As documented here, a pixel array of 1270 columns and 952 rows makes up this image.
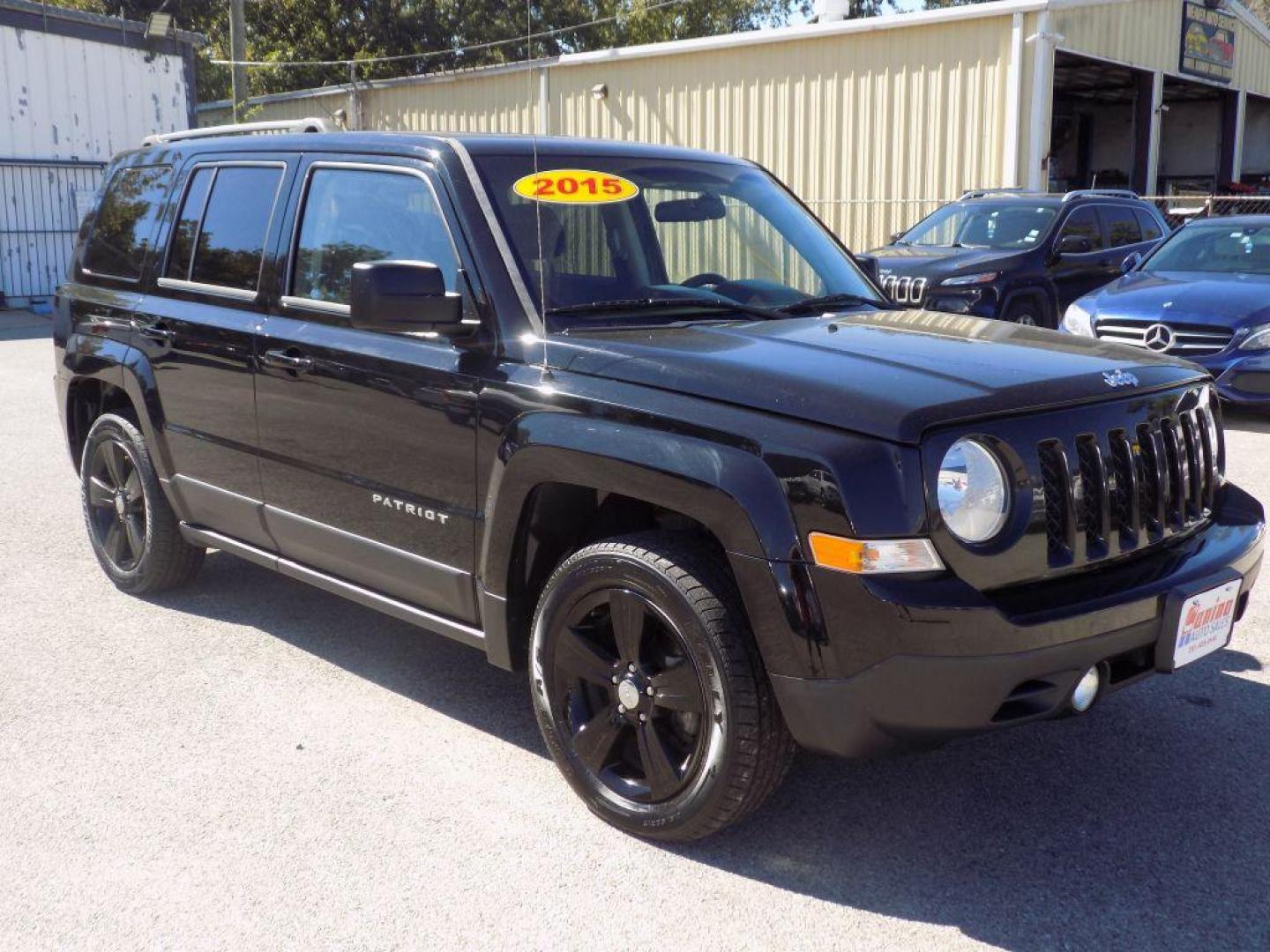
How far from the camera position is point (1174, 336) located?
986 cm

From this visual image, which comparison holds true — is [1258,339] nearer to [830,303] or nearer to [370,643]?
[830,303]

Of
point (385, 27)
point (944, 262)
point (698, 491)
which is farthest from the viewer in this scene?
point (385, 27)

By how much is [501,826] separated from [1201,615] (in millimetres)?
1906

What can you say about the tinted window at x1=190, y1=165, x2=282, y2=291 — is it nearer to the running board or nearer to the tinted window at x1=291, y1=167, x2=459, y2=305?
the tinted window at x1=291, y1=167, x2=459, y2=305

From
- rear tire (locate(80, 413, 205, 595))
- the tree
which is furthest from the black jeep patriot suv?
the tree

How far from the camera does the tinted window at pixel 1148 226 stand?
13.9m

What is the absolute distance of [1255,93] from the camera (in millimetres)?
29250

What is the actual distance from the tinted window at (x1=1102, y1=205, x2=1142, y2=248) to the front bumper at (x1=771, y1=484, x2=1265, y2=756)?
11.1 meters

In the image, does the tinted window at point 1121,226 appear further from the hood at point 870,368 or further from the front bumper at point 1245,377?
the hood at point 870,368

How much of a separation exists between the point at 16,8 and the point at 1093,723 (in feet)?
74.6

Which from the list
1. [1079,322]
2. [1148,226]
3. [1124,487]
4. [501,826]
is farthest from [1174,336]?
[501,826]

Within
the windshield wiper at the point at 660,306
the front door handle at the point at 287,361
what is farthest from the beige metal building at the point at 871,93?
the front door handle at the point at 287,361

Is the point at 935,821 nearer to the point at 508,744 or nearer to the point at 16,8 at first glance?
the point at 508,744

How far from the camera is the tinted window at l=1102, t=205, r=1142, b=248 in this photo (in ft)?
43.9
